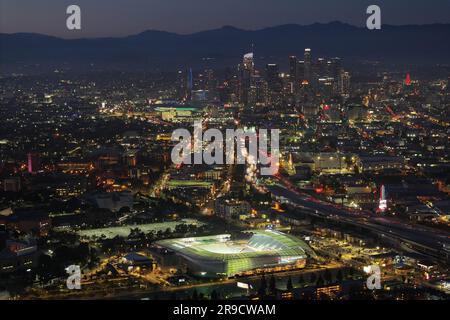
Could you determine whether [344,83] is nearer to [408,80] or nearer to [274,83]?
[408,80]

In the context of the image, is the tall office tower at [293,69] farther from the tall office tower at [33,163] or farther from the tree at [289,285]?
the tree at [289,285]

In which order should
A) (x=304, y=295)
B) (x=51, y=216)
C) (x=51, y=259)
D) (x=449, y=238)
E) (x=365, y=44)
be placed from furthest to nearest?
1. (x=365, y=44)
2. (x=51, y=216)
3. (x=449, y=238)
4. (x=51, y=259)
5. (x=304, y=295)

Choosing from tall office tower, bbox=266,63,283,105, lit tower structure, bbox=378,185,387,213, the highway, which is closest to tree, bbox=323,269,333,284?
the highway

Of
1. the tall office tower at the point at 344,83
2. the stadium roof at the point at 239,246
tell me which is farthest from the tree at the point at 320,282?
the tall office tower at the point at 344,83

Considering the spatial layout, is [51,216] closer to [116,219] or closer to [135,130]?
[116,219]

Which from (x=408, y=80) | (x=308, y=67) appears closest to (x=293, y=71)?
(x=308, y=67)
